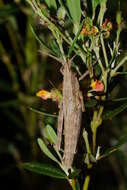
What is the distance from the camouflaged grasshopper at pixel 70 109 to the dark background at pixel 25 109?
2.14ft

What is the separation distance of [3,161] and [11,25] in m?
0.70

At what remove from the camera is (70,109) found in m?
0.58

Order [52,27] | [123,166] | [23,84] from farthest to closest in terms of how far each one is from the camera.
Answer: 1. [123,166]
2. [23,84]
3. [52,27]

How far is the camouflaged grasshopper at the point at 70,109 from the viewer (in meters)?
0.57

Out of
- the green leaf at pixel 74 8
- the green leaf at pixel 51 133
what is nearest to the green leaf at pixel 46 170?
the green leaf at pixel 51 133

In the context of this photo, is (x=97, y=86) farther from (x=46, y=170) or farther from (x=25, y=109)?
(x=25, y=109)

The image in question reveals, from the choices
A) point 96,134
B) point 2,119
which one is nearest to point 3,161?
point 2,119

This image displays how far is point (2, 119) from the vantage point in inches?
69.9

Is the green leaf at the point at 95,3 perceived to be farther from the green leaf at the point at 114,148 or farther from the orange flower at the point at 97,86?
the green leaf at the point at 114,148

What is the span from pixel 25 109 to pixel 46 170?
85cm

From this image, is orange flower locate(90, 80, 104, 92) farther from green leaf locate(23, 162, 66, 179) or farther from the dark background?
the dark background

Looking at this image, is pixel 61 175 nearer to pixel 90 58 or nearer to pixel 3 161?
pixel 90 58

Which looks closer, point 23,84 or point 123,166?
point 23,84

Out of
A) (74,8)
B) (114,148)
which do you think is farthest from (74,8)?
(114,148)
